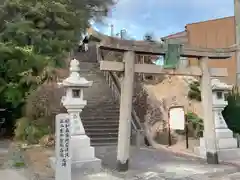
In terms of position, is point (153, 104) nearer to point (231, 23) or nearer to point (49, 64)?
point (49, 64)

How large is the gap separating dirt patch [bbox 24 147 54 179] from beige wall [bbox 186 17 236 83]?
31.4 feet

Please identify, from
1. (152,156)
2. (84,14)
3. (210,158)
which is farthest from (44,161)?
(84,14)

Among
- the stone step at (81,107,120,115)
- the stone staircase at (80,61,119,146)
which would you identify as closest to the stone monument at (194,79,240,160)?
the stone staircase at (80,61,119,146)

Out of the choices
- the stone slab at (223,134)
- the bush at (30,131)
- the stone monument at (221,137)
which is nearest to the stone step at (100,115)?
the bush at (30,131)

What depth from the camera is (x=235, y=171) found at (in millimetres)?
7930

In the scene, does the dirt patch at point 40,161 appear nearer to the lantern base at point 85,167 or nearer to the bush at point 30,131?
the lantern base at point 85,167

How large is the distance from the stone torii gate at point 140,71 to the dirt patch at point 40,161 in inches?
68.9

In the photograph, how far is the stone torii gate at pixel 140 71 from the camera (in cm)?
768

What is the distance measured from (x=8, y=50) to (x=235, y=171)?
982 cm

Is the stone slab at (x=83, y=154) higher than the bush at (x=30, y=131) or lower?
lower

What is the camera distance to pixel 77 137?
26.1 ft

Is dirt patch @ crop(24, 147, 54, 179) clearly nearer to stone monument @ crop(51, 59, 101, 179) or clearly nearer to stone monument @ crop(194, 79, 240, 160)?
stone monument @ crop(51, 59, 101, 179)

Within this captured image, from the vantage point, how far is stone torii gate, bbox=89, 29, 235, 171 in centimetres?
768

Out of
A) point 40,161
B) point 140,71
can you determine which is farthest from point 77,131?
point 140,71
